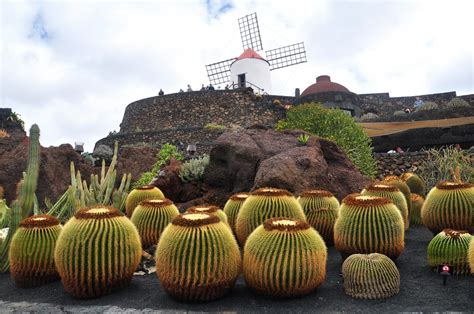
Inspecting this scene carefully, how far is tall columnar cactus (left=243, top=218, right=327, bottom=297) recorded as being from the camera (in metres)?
3.42

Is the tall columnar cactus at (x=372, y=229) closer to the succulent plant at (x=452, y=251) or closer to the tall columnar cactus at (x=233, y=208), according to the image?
the succulent plant at (x=452, y=251)

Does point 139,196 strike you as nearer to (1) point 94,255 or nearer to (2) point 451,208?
(1) point 94,255

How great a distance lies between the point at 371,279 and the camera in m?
3.48

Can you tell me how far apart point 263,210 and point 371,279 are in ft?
4.45

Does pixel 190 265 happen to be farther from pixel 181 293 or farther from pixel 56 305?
pixel 56 305

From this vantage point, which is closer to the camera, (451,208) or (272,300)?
(272,300)

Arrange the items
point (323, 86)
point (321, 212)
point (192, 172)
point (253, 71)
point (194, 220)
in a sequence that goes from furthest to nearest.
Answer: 1. point (253, 71)
2. point (323, 86)
3. point (192, 172)
4. point (321, 212)
5. point (194, 220)

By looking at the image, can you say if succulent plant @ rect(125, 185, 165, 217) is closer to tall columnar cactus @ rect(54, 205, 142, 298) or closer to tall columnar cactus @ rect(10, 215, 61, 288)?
tall columnar cactus @ rect(10, 215, 61, 288)

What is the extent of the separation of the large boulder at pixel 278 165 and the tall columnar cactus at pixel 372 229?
156cm

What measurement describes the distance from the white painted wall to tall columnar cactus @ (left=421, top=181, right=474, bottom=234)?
97.6 feet


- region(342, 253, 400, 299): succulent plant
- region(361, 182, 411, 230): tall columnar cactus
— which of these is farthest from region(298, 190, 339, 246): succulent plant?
region(342, 253, 400, 299): succulent plant

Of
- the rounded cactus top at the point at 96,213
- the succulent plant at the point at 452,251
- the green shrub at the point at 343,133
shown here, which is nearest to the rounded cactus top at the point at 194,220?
the rounded cactus top at the point at 96,213

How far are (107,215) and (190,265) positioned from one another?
0.93 metres

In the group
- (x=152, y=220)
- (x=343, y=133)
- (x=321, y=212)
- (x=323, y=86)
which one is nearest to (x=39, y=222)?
(x=152, y=220)
